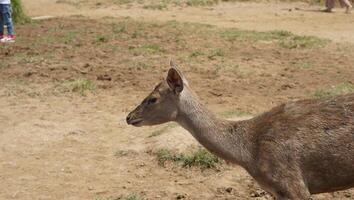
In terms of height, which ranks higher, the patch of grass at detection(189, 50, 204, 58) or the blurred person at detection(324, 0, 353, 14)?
the patch of grass at detection(189, 50, 204, 58)

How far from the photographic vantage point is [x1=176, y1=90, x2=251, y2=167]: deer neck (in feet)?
19.8

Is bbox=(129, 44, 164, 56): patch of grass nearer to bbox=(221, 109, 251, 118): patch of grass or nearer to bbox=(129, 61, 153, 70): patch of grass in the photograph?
bbox=(129, 61, 153, 70): patch of grass

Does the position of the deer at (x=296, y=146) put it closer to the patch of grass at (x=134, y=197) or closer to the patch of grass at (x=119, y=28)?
the patch of grass at (x=134, y=197)

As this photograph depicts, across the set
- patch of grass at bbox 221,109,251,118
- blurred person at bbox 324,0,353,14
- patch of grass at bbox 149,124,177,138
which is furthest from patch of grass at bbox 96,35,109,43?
blurred person at bbox 324,0,353,14

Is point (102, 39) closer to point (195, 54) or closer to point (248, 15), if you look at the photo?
point (195, 54)

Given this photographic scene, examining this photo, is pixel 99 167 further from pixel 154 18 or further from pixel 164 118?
pixel 154 18

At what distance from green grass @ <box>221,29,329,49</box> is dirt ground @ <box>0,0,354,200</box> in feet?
0.10

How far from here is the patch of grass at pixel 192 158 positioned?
7.88 metres

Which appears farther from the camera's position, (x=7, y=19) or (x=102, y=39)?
(x=7, y=19)

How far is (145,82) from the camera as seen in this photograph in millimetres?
11828

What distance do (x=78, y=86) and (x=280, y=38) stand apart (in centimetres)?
574

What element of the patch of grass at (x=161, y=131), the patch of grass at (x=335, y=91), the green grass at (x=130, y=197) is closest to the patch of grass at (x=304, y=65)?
the patch of grass at (x=335, y=91)

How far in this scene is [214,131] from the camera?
618 centimetres

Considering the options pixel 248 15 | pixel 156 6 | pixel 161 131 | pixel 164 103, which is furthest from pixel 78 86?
pixel 156 6
